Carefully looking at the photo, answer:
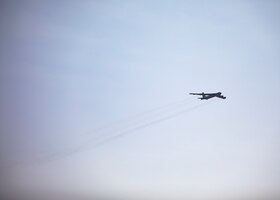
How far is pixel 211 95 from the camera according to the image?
433 feet

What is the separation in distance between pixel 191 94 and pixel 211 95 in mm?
4159

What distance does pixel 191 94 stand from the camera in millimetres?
130625
